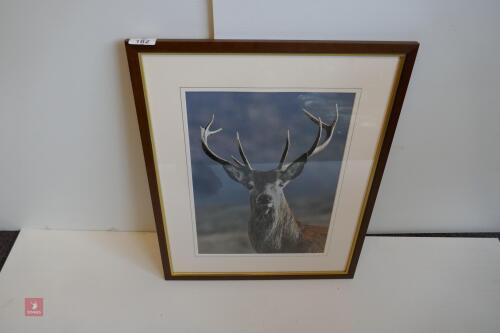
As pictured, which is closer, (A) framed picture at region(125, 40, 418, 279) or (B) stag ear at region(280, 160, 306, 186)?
(A) framed picture at region(125, 40, 418, 279)

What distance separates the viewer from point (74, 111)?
86 centimetres

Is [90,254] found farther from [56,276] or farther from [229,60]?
[229,60]

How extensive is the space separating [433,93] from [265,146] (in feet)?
1.39

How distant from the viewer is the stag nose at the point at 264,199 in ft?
2.89

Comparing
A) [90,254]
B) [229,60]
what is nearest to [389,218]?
[229,60]

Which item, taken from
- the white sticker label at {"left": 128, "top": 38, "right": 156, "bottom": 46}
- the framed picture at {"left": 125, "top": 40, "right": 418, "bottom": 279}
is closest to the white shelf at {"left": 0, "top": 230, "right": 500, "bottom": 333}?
the framed picture at {"left": 125, "top": 40, "right": 418, "bottom": 279}

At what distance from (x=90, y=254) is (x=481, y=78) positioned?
44.1 inches

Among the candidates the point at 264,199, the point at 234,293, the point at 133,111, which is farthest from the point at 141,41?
the point at 234,293

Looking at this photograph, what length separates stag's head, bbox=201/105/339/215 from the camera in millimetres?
797

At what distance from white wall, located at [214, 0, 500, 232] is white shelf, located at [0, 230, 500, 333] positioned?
11 centimetres

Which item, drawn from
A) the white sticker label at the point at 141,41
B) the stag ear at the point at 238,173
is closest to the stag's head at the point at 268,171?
the stag ear at the point at 238,173

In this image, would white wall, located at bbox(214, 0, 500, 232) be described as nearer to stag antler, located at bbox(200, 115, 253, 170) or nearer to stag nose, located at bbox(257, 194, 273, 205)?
stag antler, located at bbox(200, 115, 253, 170)

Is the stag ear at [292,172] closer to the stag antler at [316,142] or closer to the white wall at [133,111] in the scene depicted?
the stag antler at [316,142]

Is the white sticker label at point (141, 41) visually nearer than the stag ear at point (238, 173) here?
Yes
